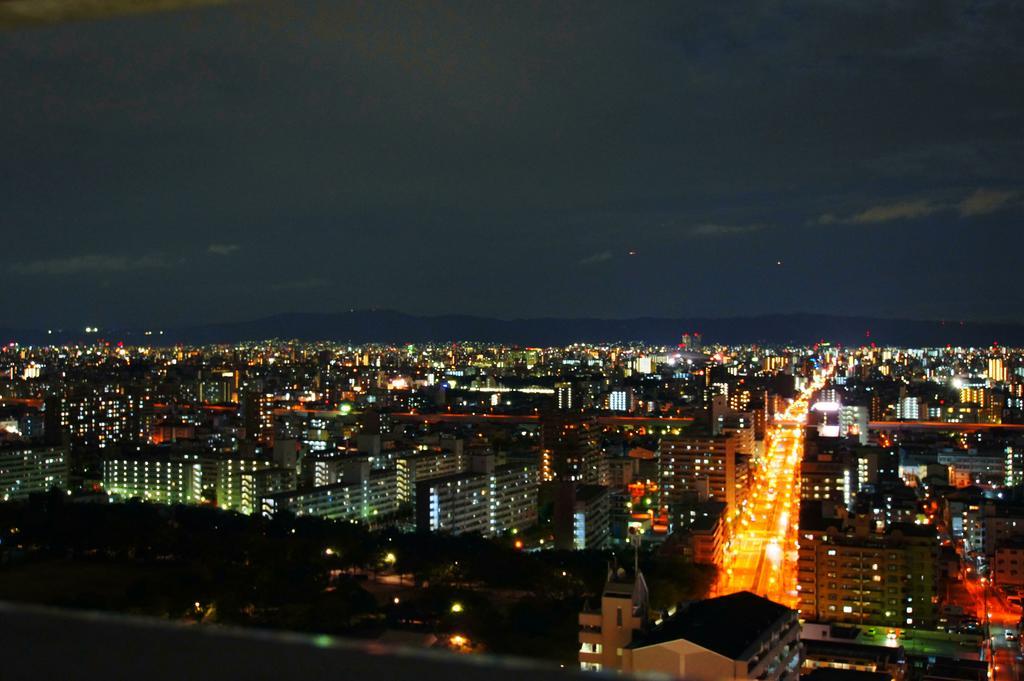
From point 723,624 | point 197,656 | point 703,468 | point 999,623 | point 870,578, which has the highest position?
point 197,656

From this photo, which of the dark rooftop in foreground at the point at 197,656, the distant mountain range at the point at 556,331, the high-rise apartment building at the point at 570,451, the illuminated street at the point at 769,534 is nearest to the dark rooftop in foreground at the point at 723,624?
the illuminated street at the point at 769,534

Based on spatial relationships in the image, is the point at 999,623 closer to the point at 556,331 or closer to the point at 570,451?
the point at 570,451

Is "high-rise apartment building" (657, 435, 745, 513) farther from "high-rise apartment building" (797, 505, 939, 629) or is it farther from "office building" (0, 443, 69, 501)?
"office building" (0, 443, 69, 501)

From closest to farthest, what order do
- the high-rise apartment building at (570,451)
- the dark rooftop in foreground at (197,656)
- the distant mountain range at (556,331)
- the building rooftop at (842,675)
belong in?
the dark rooftop in foreground at (197,656) < the building rooftop at (842,675) < the high-rise apartment building at (570,451) < the distant mountain range at (556,331)

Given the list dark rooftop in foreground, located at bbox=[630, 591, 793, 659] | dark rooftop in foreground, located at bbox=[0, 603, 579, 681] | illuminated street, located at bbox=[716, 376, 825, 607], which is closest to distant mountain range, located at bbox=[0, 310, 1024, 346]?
illuminated street, located at bbox=[716, 376, 825, 607]

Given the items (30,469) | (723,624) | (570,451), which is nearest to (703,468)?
(570,451)

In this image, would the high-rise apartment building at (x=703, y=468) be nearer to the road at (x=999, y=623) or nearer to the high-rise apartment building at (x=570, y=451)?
the high-rise apartment building at (x=570, y=451)

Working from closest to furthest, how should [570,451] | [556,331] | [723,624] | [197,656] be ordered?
[197,656]
[723,624]
[570,451]
[556,331]
